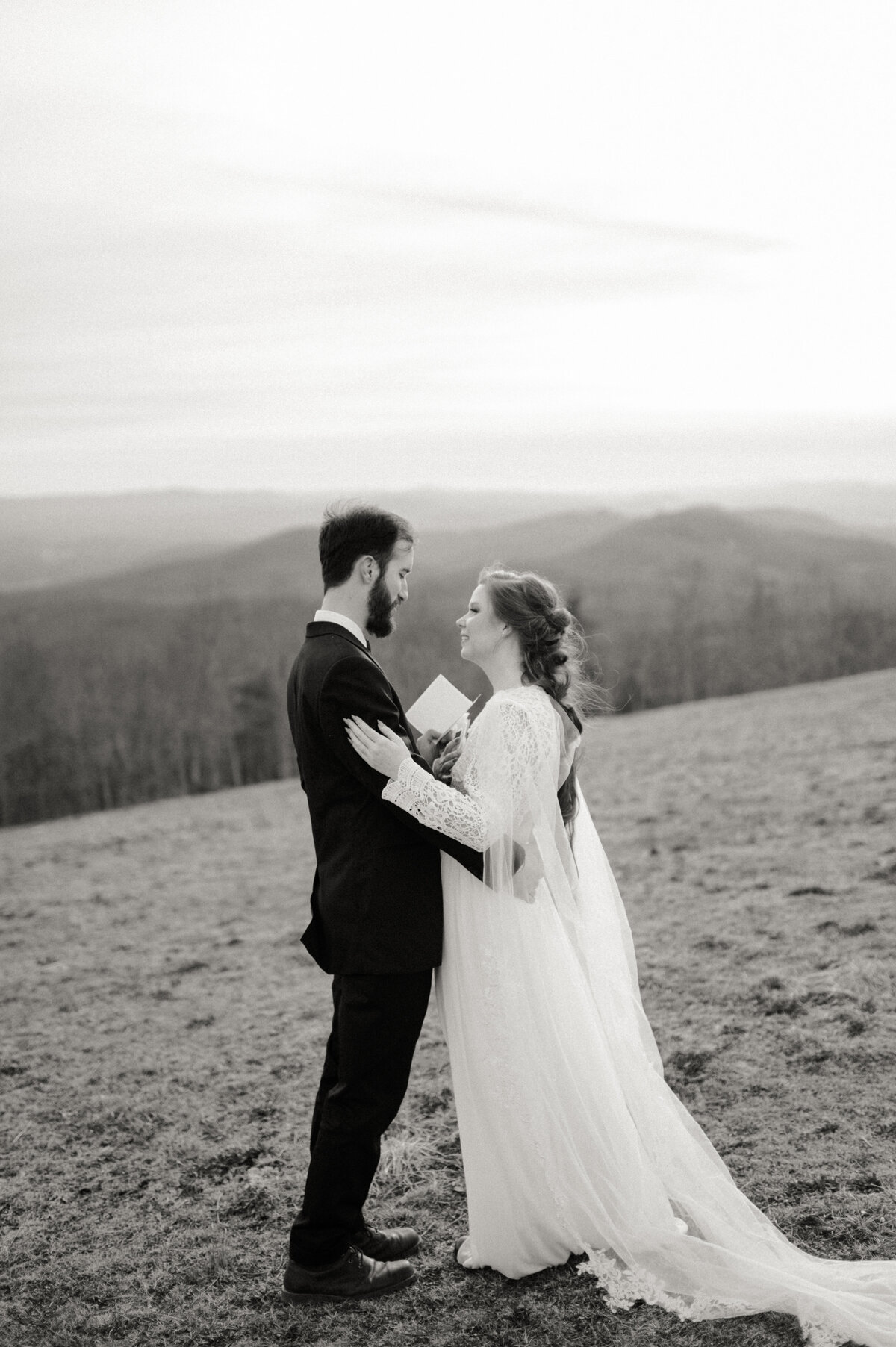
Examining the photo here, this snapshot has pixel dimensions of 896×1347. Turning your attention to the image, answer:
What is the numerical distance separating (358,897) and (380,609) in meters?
1.04

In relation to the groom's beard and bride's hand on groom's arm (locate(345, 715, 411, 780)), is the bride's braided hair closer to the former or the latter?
the groom's beard

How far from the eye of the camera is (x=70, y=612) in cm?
9281

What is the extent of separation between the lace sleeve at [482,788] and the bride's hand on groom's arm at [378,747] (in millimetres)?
30

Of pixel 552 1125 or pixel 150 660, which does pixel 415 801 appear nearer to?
pixel 552 1125

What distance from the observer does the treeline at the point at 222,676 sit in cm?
4950

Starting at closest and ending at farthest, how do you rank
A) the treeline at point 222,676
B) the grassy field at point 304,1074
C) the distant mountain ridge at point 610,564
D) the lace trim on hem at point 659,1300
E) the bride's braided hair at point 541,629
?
the lace trim on hem at point 659,1300 < the grassy field at point 304,1074 < the bride's braided hair at point 541,629 < the treeline at point 222,676 < the distant mountain ridge at point 610,564

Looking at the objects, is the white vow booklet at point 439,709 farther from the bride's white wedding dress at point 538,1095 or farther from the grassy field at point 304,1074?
the grassy field at point 304,1074

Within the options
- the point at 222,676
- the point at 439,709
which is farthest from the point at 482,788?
the point at 222,676

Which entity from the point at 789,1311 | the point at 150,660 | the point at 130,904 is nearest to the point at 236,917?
the point at 130,904

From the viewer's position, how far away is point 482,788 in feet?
12.7

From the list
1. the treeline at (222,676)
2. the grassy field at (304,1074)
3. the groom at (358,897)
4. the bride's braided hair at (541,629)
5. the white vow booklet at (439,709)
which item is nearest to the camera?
the groom at (358,897)

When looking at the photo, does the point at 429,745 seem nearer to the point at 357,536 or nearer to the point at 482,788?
the point at 482,788

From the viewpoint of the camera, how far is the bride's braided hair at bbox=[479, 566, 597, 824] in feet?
13.2

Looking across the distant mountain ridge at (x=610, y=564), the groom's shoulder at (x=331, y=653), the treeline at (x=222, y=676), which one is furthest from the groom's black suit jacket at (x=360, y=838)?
the distant mountain ridge at (x=610, y=564)
